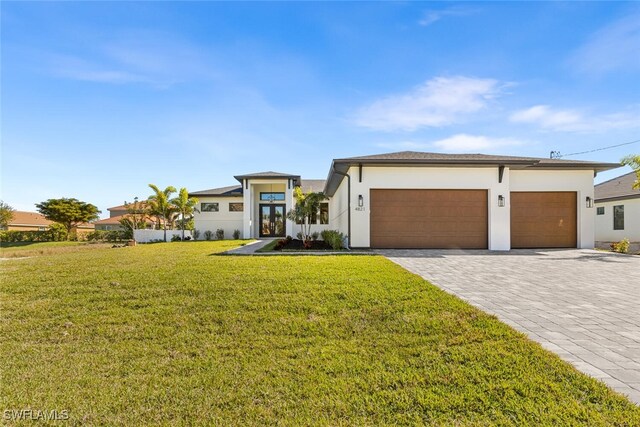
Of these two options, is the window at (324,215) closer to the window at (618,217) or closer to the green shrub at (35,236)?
the window at (618,217)

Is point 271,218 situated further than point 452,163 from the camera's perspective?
Yes

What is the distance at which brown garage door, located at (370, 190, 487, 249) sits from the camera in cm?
1201

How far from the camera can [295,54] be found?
33.6 feet

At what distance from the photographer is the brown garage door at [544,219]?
12680mm

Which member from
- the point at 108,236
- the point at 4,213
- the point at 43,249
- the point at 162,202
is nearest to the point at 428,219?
the point at 162,202

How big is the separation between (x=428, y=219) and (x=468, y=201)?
71.9 inches

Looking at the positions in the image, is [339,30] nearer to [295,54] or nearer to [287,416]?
[295,54]

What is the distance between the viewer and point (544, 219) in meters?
12.8

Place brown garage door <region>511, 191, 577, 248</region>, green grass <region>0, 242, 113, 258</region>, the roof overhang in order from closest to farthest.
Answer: the roof overhang
brown garage door <region>511, 191, 577, 248</region>
green grass <region>0, 242, 113, 258</region>

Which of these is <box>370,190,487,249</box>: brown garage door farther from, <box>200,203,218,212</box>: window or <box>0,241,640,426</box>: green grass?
<box>200,203,218,212</box>: window

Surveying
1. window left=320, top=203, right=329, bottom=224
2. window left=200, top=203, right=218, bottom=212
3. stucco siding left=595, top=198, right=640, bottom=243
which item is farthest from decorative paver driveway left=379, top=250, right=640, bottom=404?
window left=200, top=203, right=218, bottom=212

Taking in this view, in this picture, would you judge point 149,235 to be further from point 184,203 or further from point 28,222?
point 28,222

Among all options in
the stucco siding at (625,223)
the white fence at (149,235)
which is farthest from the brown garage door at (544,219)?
the white fence at (149,235)

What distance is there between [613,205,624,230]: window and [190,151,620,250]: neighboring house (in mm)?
6980
